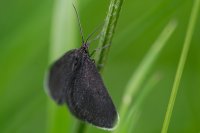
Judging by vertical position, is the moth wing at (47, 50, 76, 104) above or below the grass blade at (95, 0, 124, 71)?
below

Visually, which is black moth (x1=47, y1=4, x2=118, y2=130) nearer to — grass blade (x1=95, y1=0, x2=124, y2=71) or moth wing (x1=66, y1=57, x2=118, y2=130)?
moth wing (x1=66, y1=57, x2=118, y2=130)

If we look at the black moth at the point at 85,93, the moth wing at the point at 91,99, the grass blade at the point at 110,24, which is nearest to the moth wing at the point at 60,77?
the black moth at the point at 85,93

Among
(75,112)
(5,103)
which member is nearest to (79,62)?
(75,112)

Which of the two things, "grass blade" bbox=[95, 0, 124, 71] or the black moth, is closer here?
"grass blade" bbox=[95, 0, 124, 71]

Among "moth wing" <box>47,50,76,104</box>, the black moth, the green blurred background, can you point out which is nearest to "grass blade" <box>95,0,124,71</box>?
the black moth

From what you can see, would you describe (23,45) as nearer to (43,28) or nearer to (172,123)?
(43,28)

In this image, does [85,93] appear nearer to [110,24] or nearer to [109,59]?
[110,24]
